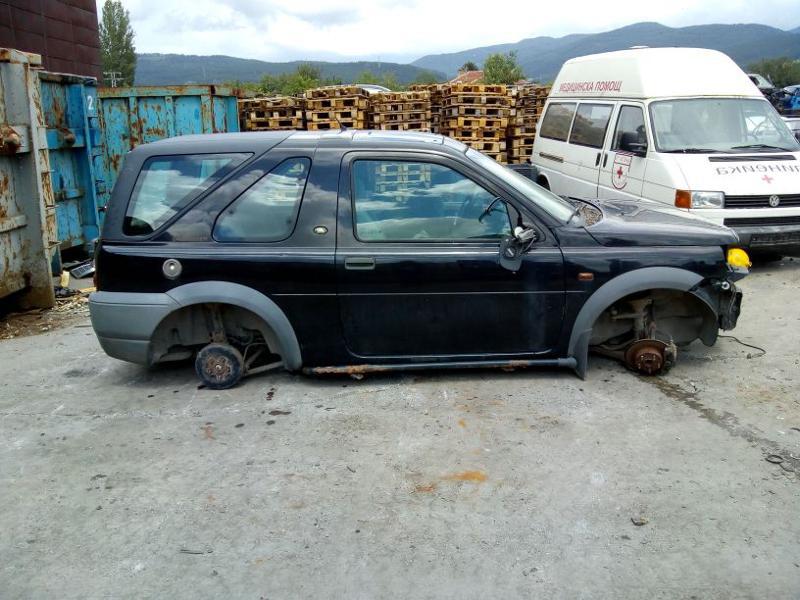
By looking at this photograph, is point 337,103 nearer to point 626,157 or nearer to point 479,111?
point 479,111

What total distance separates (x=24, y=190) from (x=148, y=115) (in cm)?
430

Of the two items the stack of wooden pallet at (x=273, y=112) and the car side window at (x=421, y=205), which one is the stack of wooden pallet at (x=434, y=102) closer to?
the stack of wooden pallet at (x=273, y=112)

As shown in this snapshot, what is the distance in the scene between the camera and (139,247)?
188 inches

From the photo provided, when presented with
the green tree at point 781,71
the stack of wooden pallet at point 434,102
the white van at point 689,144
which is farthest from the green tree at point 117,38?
the white van at point 689,144

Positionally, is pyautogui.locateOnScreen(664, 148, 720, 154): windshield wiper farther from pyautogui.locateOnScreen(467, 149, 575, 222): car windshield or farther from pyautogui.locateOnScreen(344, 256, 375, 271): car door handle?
pyautogui.locateOnScreen(344, 256, 375, 271): car door handle

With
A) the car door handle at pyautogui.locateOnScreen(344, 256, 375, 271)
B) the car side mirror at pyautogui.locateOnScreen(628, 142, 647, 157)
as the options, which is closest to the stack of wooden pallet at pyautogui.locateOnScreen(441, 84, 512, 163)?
the car side mirror at pyautogui.locateOnScreen(628, 142, 647, 157)

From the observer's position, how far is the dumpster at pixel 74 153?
8953mm

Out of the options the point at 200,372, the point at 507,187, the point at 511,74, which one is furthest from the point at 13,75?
the point at 511,74

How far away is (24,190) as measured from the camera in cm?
695

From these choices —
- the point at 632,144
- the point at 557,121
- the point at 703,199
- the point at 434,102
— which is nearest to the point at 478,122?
the point at 434,102

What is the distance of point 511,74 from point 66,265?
3965 centimetres

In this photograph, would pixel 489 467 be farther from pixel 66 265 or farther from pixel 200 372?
pixel 66 265

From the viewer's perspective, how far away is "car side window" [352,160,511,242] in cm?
471

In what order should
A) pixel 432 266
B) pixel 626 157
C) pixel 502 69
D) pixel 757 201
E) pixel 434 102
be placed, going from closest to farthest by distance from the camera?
pixel 432 266, pixel 757 201, pixel 626 157, pixel 434 102, pixel 502 69
